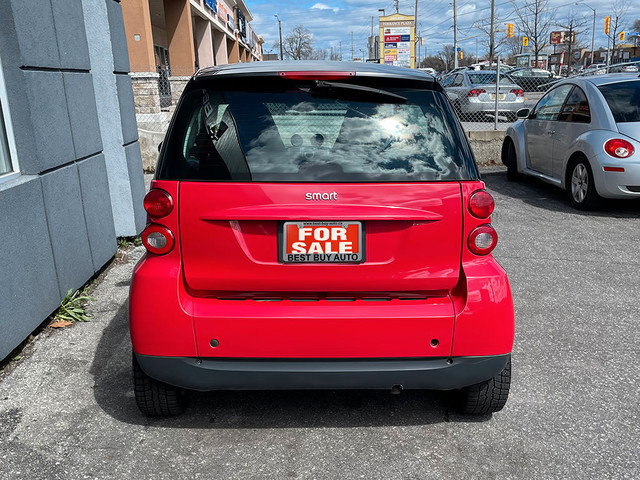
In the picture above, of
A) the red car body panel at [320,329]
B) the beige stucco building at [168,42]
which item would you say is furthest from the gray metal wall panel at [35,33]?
the beige stucco building at [168,42]

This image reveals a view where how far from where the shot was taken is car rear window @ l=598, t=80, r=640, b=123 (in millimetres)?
7578

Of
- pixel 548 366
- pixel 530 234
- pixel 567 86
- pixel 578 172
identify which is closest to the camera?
pixel 548 366

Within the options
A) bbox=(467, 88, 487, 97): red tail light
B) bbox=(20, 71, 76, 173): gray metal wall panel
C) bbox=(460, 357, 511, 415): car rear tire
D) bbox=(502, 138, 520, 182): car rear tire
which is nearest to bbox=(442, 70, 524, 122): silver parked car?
bbox=(467, 88, 487, 97): red tail light

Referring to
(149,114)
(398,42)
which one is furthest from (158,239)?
(398,42)

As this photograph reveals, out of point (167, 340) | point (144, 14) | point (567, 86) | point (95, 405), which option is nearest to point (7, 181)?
point (95, 405)

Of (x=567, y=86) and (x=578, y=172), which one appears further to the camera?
(x=567, y=86)

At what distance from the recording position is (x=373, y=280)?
2686 millimetres

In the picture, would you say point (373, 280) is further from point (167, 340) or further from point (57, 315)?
point (57, 315)

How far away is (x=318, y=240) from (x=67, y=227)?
294 centimetres

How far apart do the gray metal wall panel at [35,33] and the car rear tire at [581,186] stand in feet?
20.7

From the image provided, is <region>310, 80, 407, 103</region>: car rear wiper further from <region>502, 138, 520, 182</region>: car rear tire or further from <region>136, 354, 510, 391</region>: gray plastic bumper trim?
<region>502, 138, 520, 182</region>: car rear tire

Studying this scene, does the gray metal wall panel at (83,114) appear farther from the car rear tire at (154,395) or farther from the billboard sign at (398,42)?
the billboard sign at (398,42)

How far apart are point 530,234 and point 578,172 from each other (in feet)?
5.33

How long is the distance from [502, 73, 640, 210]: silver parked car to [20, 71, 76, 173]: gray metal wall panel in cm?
609
